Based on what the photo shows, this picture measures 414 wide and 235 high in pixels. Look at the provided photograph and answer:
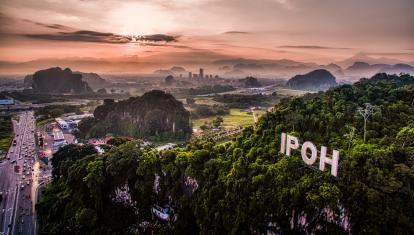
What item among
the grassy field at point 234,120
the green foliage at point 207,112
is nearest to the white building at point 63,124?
the grassy field at point 234,120

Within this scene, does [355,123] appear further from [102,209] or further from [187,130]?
[187,130]

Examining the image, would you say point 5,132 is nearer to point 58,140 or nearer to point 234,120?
point 58,140

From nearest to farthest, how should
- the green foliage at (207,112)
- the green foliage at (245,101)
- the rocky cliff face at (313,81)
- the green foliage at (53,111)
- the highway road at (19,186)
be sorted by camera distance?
the highway road at (19,186)
the green foliage at (207,112)
the green foliage at (53,111)
the green foliage at (245,101)
the rocky cliff face at (313,81)

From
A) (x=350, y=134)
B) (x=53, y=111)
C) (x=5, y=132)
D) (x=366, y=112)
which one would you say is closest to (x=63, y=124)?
(x=5, y=132)

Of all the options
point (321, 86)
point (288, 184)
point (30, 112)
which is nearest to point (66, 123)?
point (30, 112)

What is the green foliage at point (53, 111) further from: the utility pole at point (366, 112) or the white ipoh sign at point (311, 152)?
the utility pole at point (366, 112)

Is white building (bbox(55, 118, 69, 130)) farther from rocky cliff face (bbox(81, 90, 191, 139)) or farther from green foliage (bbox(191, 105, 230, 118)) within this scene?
A: green foliage (bbox(191, 105, 230, 118))
